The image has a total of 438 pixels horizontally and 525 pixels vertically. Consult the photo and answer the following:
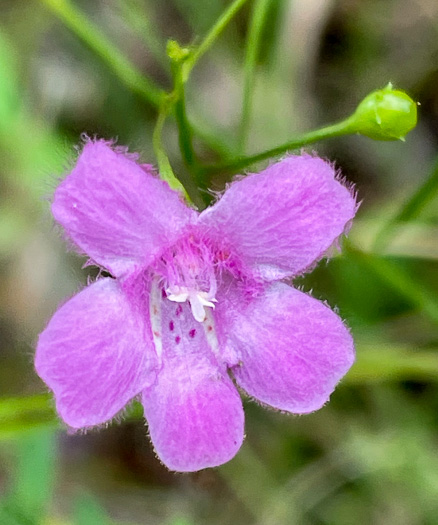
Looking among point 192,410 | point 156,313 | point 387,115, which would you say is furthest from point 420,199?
point 192,410

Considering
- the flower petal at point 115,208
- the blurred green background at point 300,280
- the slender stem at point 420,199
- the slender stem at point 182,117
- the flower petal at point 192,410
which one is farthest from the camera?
the blurred green background at point 300,280

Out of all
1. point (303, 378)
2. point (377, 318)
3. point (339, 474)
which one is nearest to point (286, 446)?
point (339, 474)

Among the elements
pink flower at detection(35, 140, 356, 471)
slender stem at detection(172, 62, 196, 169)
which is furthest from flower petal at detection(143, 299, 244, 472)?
slender stem at detection(172, 62, 196, 169)

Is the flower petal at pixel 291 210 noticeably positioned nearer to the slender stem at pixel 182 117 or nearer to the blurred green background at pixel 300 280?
the slender stem at pixel 182 117

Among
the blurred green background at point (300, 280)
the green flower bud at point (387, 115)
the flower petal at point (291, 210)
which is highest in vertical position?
the green flower bud at point (387, 115)

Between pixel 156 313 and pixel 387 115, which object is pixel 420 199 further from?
pixel 156 313

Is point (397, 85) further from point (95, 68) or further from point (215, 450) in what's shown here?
point (215, 450)

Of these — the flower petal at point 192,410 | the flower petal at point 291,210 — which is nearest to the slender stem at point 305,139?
the flower petal at point 291,210

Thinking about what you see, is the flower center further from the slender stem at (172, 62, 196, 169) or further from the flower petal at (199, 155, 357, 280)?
the slender stem at (172, 62, 196, 169)
